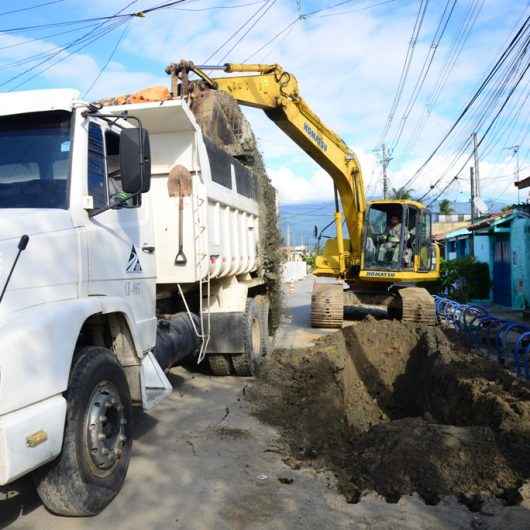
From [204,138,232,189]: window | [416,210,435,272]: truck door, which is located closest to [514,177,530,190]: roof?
[416,210,435,272]: truck door

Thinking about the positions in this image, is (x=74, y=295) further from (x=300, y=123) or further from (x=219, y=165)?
(x=300, y=123)

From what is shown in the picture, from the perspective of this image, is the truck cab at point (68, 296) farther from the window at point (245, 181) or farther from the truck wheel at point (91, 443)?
the window at point (245, 181)

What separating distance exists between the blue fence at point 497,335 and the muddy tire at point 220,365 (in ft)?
12.4

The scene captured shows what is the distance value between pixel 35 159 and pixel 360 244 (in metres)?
10.9

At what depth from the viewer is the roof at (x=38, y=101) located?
12.9 ft

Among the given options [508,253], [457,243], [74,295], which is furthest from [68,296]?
[457,243]

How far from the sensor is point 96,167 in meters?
4.16

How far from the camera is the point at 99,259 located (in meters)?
4.12

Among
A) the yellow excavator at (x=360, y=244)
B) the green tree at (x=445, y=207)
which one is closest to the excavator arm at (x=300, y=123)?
the yellow excavator at (x=360, y=244)

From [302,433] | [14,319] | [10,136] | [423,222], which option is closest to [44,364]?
[14,319]

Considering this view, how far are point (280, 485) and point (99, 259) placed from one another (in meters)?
2.16

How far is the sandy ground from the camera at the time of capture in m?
3.69

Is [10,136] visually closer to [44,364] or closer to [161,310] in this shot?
[44,364]

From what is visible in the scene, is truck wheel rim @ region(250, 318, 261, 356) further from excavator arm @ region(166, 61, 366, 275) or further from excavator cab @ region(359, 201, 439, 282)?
excavator cab @ region(359, 201, 439, 282)
